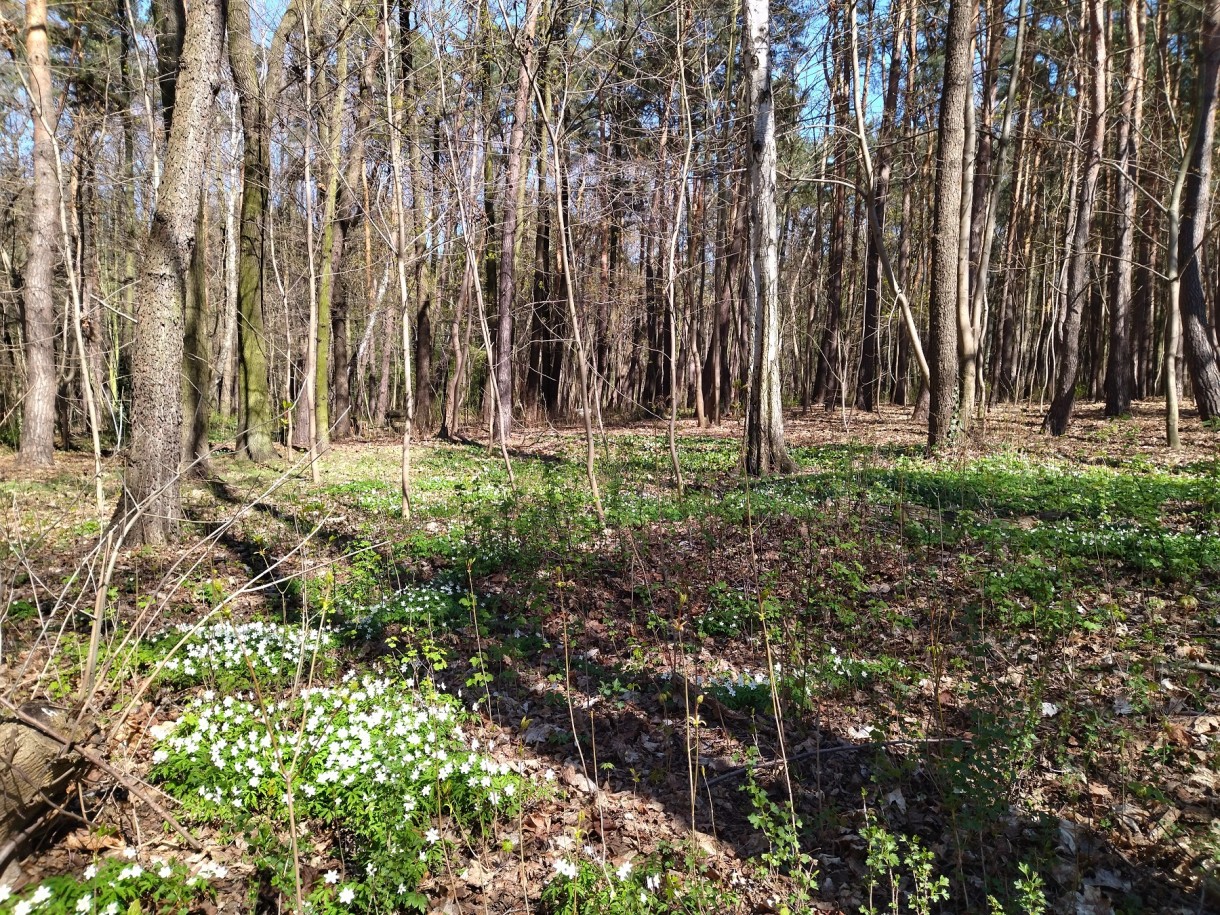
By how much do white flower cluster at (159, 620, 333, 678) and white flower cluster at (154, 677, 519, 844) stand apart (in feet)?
2.12

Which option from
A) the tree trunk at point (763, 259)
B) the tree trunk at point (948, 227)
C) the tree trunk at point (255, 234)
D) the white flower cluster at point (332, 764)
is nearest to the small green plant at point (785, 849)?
the white flower cluster at point (332, 764)

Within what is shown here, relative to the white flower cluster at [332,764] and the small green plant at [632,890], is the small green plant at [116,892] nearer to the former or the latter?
the white flower cluster at [332,764]

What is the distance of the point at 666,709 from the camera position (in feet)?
14.0

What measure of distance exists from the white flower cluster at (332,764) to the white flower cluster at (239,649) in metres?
0.65

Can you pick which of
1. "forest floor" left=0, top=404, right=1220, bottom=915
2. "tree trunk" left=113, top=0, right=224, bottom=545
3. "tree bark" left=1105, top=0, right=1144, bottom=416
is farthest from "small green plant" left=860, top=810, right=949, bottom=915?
"tree bark" left=1105, top=0, right=1144, bottom=416

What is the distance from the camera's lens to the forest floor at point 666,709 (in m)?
2.81

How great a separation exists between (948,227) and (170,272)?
11147 mm

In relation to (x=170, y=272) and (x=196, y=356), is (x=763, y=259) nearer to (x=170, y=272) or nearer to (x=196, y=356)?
(x=170, y=272)

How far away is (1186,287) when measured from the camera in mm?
11898

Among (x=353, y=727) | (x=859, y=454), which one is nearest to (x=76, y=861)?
(x=353, y=727)

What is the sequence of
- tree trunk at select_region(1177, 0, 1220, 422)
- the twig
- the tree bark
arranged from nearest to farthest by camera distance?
1. the twig
2. tree trunk at select_region(1177, 0, 1220, 422)
3. the tree bark

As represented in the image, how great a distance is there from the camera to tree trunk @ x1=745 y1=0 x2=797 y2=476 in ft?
28.0

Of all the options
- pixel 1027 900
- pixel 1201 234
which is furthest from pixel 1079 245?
pixel 1027 900

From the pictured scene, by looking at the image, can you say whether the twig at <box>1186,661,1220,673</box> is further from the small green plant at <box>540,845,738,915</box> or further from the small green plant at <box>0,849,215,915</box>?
the small green plant at <box>0,849,215,915</box>
